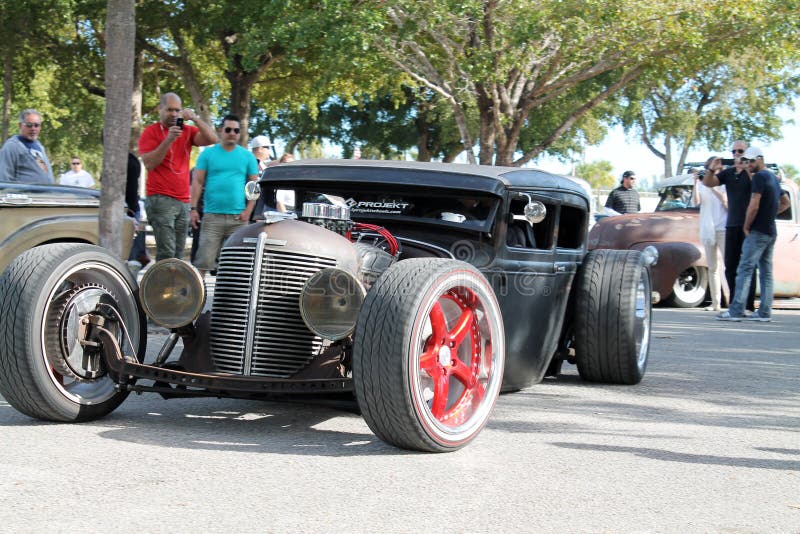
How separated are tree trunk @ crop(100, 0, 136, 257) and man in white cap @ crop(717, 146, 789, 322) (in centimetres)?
713

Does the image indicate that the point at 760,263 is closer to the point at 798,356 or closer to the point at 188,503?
the point at 798,356

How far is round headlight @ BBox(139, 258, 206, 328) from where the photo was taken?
5.16m

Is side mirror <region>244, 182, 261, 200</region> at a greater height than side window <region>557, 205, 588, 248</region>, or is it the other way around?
side mirror <region>244, 182, 261, 200</region>

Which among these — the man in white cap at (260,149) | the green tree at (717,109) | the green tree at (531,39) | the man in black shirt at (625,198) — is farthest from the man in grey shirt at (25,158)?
the green tree at (717,109)

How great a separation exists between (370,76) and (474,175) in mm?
20806

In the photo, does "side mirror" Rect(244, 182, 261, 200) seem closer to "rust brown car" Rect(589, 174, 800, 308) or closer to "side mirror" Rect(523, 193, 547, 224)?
"side mirror" Rect(523, 193, 547, 224)

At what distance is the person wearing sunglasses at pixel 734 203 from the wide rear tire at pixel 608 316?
6.16 metres

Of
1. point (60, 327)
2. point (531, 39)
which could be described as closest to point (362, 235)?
point (60, 327)

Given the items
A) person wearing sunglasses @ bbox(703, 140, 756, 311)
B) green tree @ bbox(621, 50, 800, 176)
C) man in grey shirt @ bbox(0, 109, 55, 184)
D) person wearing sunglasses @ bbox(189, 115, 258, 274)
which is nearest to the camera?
person wearing sunglasses @ bbox(189, 115, 258, 274)

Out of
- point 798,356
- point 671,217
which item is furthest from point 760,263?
point 798,356

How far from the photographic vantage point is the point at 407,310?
451cm

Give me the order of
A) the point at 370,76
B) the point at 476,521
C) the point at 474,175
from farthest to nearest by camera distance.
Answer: the point at 370,76
the point at 474,175
the point at 476,521

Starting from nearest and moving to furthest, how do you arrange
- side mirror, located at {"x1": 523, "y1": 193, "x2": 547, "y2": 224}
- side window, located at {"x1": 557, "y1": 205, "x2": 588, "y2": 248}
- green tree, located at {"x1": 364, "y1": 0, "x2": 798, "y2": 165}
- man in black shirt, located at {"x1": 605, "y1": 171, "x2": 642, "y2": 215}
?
side mirror, located at {"x1": 523, "y1": 193, "x2": 547, "y2": 224} < side window, located at {"x1": 557, "y1": 205, "x2": 588, "y2": 248} < man in black shirt, located at {"x1": 605, "y1": 171, "x2": 642, "y2": 215} < green tree, located at {"x1": 364, "y1": 0, "x2": 798, "y2": 165}

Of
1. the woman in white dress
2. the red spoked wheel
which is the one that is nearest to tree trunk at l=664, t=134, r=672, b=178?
the woman in white dress
